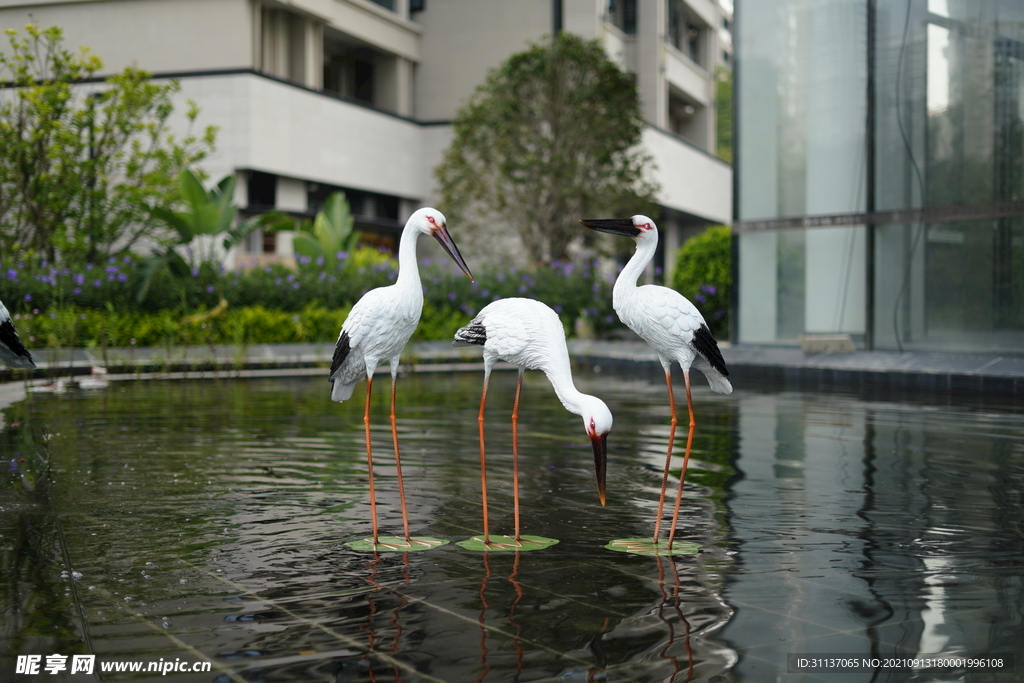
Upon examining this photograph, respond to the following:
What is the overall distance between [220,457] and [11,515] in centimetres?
239

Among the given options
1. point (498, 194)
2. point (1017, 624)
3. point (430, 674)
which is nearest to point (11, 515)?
point (430, 674)

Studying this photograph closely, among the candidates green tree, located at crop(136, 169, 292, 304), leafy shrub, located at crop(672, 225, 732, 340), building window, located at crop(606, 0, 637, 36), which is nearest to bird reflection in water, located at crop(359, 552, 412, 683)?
green tree, located at crop(136, 169, 292, 304)

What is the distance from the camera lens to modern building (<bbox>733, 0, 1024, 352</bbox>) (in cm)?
1566

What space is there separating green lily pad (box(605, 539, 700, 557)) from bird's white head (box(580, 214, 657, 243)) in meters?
1.55

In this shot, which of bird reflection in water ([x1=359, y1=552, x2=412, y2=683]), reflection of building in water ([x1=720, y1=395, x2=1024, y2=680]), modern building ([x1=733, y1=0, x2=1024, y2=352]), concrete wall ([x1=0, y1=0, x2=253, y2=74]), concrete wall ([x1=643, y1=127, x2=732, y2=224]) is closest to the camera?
bird reflection in water ([x1=359, y1=552, x2=412, y2=683])

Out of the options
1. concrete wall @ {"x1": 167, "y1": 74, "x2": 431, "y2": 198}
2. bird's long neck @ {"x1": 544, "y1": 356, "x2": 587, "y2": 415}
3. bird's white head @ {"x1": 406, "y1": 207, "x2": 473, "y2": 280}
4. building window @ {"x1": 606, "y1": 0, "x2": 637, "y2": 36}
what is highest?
building window @ {"x1": 606, "y1": 0, "x2": 637, "y2": 36}

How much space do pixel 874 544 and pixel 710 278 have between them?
57.3ft

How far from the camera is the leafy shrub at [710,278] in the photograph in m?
22.2

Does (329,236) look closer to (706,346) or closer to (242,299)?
(242,299)

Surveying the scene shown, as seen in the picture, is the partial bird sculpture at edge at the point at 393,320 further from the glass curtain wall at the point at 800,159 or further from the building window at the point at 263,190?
the building window at the point at 263,190

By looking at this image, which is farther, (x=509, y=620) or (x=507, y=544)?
(x=507, y=544)

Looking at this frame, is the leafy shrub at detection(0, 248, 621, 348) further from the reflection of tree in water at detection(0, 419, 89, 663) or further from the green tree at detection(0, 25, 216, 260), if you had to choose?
the reflection of tree in water at detection(0, 419, 89, 663)

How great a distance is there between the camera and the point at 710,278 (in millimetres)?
22266

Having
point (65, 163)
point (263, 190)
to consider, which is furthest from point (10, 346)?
point (263, 190)
